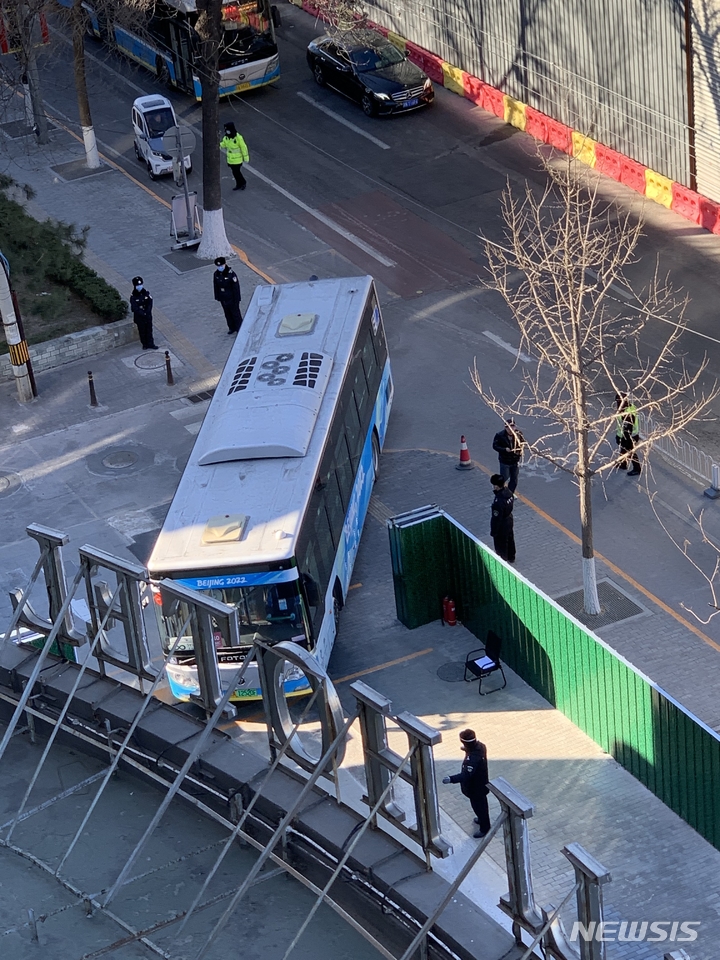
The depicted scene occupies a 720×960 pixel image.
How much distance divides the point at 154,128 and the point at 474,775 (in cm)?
2557

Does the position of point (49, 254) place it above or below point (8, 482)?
above

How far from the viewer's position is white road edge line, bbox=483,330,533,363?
29.9m

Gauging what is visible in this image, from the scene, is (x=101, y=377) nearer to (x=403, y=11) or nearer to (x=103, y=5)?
(x=103, y=5)

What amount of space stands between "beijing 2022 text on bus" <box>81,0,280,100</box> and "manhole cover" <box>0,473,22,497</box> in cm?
1648

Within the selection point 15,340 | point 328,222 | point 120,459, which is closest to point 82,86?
point 328,222

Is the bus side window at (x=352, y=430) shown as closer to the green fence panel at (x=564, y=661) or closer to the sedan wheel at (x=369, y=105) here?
the green fence panel at (x=564, y=661)

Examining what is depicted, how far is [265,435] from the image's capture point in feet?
72.2

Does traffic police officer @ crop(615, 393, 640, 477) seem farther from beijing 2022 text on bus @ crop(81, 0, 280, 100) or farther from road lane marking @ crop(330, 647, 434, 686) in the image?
beijing 2022 text on bus @ crop(81, 0, 280, 100)

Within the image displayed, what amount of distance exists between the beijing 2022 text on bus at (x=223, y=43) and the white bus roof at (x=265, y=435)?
16.7 meters

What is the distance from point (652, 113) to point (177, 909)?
90.6ft

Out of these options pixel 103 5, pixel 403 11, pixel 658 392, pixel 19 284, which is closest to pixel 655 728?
pixel 658 392

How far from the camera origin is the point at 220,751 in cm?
1191

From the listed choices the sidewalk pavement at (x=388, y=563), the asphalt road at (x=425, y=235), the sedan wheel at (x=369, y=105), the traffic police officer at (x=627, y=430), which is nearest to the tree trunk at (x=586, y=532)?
the sidewalk pavement at (x=388, y=563)

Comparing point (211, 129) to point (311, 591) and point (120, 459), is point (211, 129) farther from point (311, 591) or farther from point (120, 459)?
point (311, 591)
